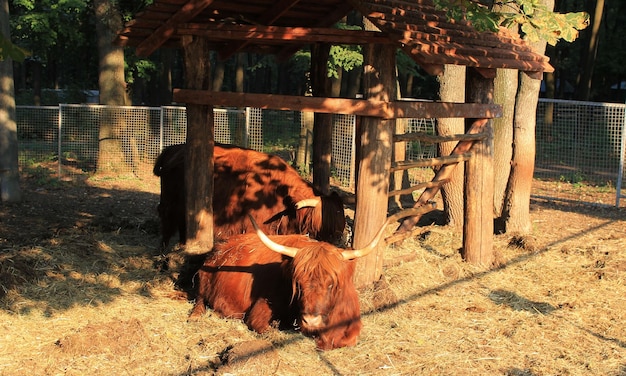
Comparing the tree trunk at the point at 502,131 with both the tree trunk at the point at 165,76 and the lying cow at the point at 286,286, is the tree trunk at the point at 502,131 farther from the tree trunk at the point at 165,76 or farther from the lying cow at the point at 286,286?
the tree trunk at the point at 165,76

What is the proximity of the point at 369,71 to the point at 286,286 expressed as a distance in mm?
2346

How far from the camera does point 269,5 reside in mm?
8797

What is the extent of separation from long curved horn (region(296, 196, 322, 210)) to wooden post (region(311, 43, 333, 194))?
1330mm

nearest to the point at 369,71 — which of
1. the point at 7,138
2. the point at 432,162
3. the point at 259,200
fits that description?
the point at 432,162

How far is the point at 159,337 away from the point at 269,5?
4457 mm

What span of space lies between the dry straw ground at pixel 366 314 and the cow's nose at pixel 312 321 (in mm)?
264

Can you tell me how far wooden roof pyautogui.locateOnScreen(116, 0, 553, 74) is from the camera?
7021mm

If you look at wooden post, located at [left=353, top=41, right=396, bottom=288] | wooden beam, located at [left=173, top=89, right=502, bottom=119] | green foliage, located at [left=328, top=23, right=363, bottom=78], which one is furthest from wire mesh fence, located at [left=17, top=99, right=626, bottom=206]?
wooden post, located at [left=353, top=41, right=396, bottom=288]

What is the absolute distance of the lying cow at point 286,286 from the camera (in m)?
5.93

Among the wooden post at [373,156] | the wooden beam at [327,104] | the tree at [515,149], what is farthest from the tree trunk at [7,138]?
the tree at [515,149]

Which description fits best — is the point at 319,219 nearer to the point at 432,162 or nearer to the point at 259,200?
the point at 259,200

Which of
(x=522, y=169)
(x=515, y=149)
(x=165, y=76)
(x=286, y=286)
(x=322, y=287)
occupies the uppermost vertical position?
(x=165, y=76)

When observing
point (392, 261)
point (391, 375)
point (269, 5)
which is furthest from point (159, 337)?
point (269, 5)

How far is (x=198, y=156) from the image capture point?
26.2ft
